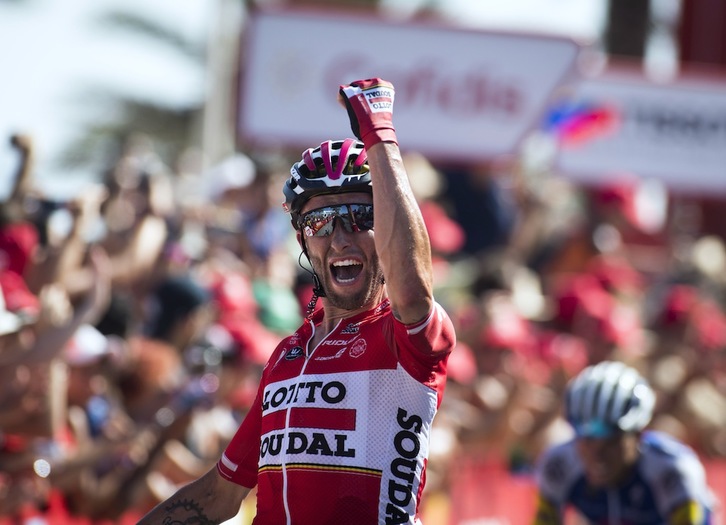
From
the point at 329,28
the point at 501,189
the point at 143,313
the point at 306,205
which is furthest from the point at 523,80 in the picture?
the point at 306,205

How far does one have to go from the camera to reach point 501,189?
14.4 metres

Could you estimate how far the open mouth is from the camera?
14.9ft

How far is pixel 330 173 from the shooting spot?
15.1 ft

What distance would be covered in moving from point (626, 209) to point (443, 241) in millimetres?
2932

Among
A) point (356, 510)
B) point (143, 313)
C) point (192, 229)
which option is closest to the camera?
point (356, 510)

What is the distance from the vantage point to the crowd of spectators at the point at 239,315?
24.9 ft

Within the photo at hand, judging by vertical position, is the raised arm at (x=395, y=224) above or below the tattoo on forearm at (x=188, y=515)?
above

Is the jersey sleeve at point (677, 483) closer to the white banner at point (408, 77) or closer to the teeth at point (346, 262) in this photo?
the teeth at point (346, 262)

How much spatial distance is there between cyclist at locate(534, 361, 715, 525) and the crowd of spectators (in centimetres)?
187

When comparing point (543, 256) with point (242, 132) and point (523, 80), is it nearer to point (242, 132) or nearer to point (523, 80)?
point (523, 80)

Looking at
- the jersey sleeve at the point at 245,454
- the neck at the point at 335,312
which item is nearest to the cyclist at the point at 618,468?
the jersey sleeve at the point at 245,454

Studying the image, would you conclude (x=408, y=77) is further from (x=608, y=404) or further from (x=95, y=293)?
(x=608, y=404)

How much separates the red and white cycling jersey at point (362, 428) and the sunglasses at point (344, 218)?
0.30 metres

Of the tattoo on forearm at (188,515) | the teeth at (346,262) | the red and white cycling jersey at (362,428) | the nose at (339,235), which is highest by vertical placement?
the nose at (339,235)
